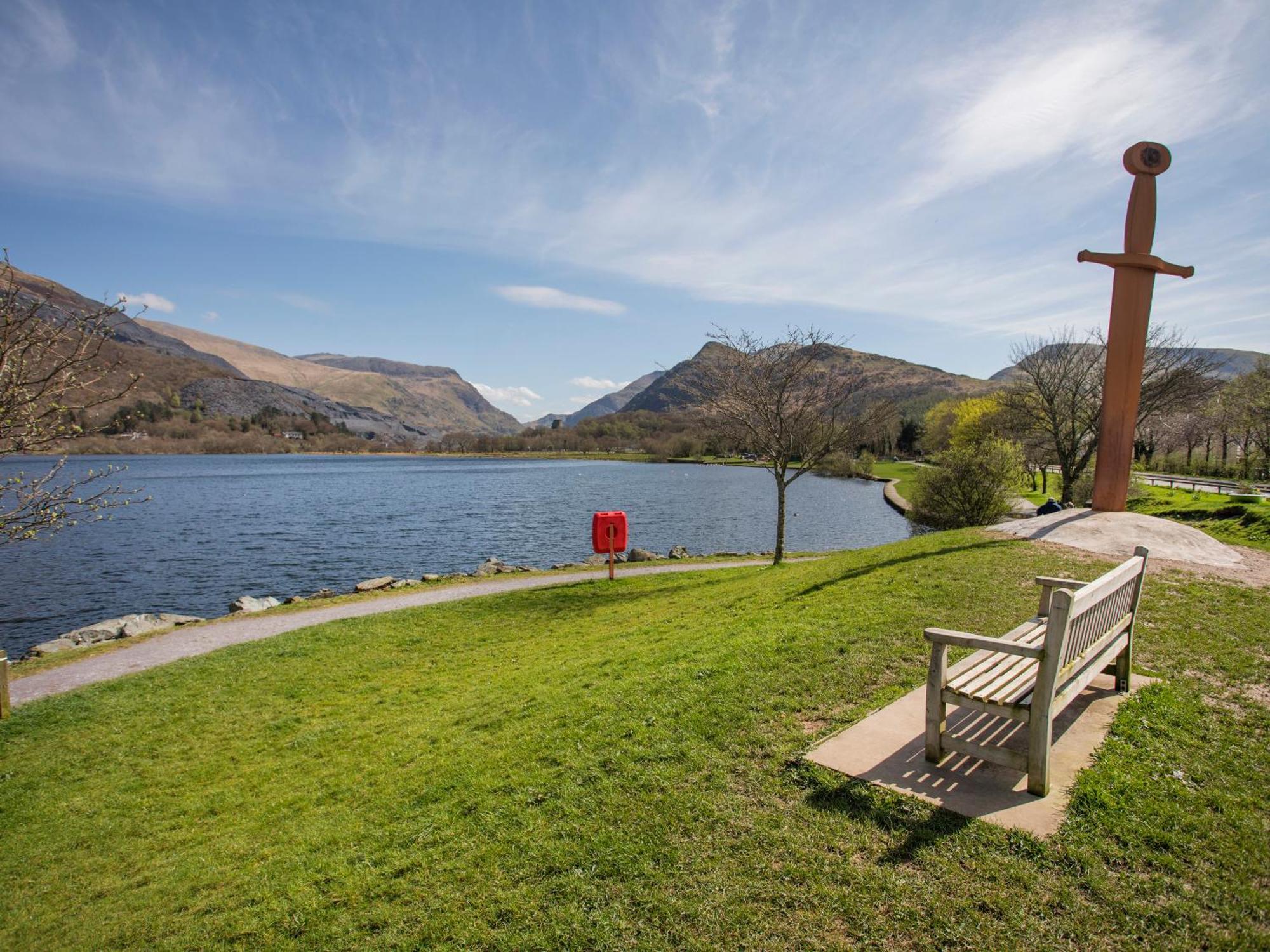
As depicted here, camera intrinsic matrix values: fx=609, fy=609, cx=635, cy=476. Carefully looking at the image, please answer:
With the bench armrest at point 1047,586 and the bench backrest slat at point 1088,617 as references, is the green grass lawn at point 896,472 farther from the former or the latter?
the bench backrest slat at point 1088,617

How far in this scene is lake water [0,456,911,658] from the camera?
23.9 metres

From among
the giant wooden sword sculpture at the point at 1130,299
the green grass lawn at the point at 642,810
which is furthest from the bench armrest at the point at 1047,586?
the giant wooden sword sculpture at the point at 1130,299

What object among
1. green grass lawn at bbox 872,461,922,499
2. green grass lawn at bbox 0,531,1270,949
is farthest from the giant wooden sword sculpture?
green grass lawn at bbox 872,461,922,499

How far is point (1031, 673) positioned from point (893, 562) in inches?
326

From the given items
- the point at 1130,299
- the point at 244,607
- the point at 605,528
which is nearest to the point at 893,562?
the point at 1130,299

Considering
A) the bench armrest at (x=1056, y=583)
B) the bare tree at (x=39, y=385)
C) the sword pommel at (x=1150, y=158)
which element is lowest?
the bench armrest at (x=1056, y=583)

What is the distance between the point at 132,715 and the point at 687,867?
401 inches

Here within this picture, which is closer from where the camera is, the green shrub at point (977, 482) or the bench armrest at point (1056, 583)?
the bench armrest at point (1056, 583)

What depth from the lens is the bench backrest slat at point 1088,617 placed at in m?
4.21

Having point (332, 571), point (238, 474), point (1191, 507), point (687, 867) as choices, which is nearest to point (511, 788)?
point (687, 867)

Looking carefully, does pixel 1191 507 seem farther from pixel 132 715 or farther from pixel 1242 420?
pixel 132 715

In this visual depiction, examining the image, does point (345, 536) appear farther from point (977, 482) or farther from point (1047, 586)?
point (1047, 586)

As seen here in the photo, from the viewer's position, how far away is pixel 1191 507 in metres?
24.2

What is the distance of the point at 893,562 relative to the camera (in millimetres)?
12930
